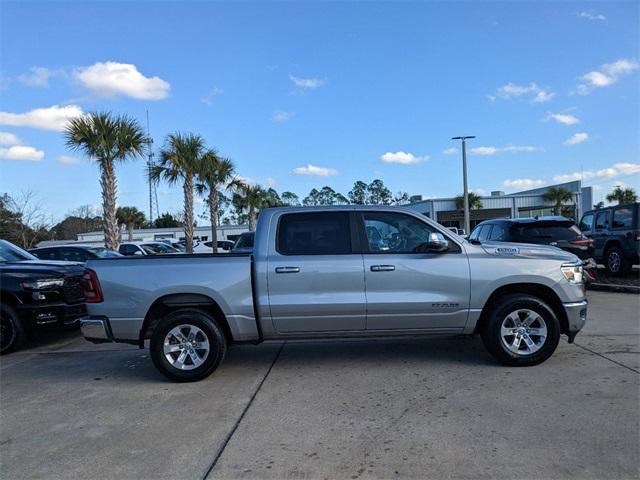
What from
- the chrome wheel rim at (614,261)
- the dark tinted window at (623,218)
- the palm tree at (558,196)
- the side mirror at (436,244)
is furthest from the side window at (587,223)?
the palm tree at (558,196)

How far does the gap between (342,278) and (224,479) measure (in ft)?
8.77

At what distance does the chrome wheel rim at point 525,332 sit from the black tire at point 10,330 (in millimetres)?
6714

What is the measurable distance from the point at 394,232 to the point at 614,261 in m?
10.0

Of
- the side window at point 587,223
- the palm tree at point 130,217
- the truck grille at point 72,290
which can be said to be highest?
the palm tree at point 130,217

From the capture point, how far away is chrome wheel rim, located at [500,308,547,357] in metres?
5.80

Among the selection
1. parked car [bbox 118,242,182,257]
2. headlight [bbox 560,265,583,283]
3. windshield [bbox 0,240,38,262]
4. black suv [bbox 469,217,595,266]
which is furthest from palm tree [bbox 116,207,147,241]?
headlight [bbox 560,265,583,283]

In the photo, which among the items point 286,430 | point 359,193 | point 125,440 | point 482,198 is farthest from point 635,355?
point 359,193

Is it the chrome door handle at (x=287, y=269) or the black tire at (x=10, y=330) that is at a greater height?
the chrome door handle at (x=287, y=269)

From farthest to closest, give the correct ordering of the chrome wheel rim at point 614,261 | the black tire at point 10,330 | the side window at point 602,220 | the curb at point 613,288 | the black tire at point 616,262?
1. the side window at point 602,220
2. the chrome wheel rim at point 614,261
3. the black tire at point 616,262
4. the curb at point 613,288
5. the black tire at point 10,330

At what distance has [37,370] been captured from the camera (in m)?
6.64

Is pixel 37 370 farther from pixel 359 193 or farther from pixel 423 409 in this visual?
pixel 359 193

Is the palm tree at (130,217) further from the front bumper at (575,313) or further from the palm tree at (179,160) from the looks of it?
the front bumper at (575,313)

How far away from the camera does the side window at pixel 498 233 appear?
1075 cm

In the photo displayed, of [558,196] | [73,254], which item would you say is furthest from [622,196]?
[73,254]
